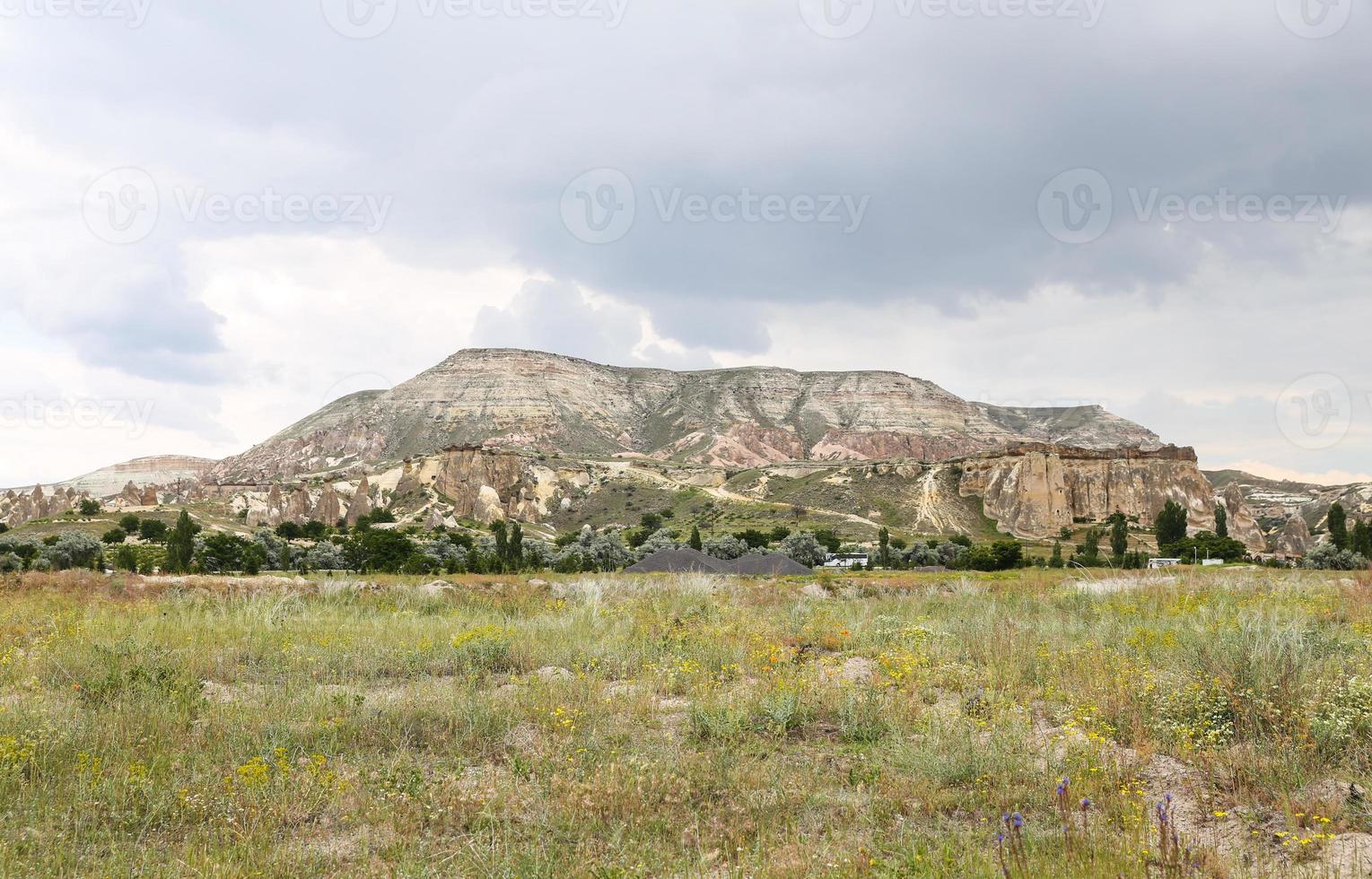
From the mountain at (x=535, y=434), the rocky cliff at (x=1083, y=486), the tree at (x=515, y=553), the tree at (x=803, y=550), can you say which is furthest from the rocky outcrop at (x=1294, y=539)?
the tree at (x=515, y=553)

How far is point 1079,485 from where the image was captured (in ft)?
333

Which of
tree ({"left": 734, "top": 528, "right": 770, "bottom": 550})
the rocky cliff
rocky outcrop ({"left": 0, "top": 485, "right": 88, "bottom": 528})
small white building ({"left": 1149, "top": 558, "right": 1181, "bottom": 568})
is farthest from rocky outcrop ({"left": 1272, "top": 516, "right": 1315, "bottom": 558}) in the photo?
rocky outcrop ({"left": 0, "top": 485, "right": 88, "bottom": 528})

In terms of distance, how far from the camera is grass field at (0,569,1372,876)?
3.99m

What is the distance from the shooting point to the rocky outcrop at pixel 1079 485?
315 ft

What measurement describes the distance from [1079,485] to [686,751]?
4286 inches

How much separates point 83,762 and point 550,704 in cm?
321

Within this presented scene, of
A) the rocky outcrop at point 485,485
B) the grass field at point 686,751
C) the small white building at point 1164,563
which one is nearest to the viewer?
the grass field at point 686,751

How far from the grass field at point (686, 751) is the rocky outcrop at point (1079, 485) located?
9199 centimetres

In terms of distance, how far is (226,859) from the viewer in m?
3.95

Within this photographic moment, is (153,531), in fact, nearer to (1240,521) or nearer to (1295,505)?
(1240,521)

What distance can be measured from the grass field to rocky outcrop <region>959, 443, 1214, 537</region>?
9199cm

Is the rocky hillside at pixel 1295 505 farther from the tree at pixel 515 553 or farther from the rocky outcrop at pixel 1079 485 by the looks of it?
the tree at pixel 515 553

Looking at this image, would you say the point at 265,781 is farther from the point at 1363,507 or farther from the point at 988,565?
the point at 1363,507

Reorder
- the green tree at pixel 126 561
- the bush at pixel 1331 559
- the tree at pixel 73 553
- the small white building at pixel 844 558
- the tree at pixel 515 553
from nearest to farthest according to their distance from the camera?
the green tree at pixel 126 561
the bush at pixel 1331 559
the tree at pixel 73 553
the tree at pixel 515 553
the small white building at pixel 844 558
